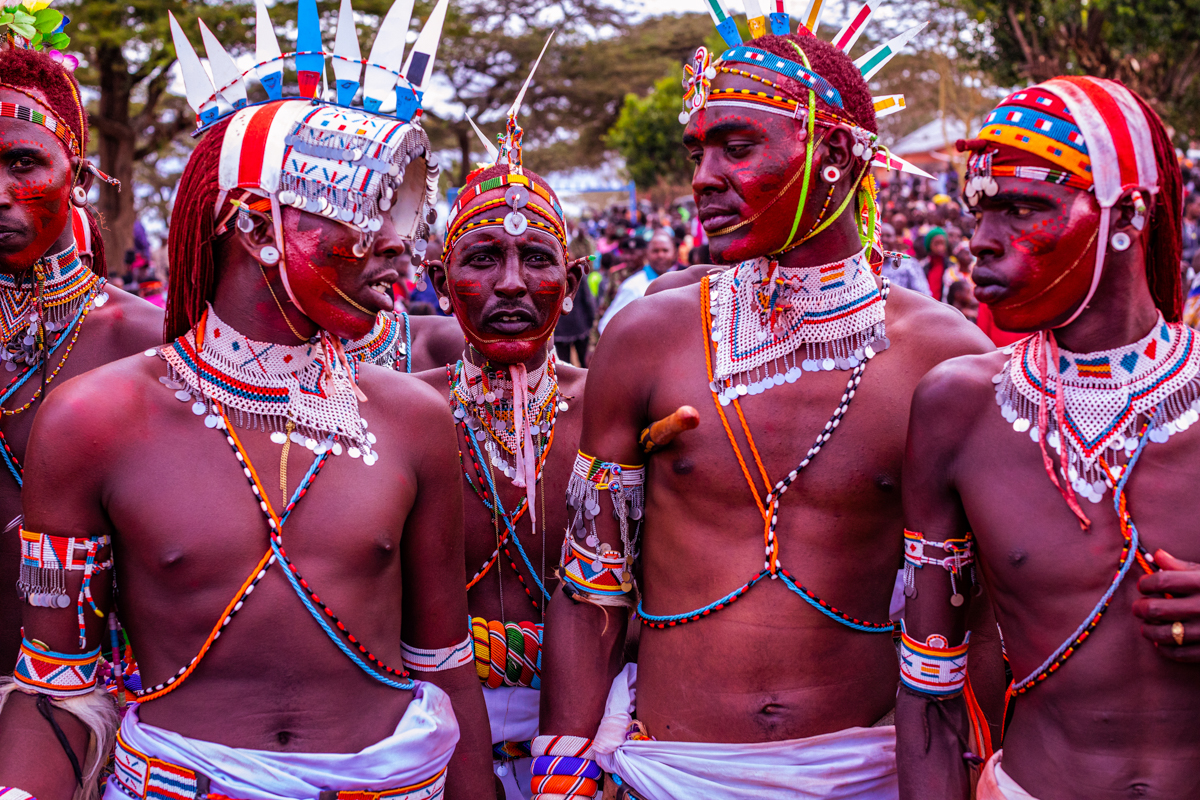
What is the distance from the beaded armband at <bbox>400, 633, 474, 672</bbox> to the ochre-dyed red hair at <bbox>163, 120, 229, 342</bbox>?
0.96 meters

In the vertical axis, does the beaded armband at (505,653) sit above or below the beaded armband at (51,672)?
below

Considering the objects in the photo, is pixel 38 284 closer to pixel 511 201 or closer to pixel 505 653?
pixel 511 201

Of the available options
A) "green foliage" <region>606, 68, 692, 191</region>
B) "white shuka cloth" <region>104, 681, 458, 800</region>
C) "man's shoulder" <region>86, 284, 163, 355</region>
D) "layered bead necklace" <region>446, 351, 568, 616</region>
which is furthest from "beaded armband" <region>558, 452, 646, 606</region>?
"green foliage" <region>606, 68, 692, 191</region>

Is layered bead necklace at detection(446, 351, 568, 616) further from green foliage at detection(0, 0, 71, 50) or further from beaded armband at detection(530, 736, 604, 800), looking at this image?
green foliage at detection(0, 0, 71, 50)

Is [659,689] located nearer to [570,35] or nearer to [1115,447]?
[1115,447]

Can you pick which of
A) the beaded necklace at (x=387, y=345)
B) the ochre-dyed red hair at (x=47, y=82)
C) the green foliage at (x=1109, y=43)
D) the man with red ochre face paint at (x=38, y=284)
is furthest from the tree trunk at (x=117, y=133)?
the man with red ochre face paint at (x=38, y=284)

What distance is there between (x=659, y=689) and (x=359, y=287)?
1.35 m

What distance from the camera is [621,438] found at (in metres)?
2.98

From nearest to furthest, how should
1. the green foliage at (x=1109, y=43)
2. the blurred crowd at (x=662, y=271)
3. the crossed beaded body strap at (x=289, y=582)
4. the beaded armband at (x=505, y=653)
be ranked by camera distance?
1. the crossed beaded body strap at (x=289, y=582)
2. the beaded armband at (x=505, y=653)
3. the blurred crowd at (x=662, y=271)
4. the green foliage at (x=1109, y=43)

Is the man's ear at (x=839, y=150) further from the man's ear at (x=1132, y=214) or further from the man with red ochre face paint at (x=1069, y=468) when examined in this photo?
the man's ear at (x=1132, y=214)

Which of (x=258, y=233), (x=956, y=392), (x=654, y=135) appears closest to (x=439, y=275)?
(x=258, y=233)

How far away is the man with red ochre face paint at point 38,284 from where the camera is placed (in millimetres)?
3154

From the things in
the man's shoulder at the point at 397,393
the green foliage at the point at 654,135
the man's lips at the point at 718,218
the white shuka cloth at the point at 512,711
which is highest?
the man's lips at the point at 718,218

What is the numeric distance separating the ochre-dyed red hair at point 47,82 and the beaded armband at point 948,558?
274cm
